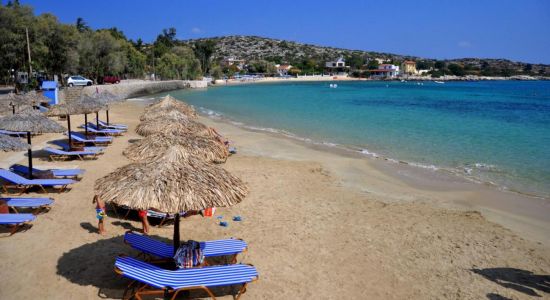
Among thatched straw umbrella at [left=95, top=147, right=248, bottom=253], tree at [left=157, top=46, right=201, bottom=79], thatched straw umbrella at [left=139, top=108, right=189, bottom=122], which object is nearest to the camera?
thatched straw umbrella at [left=95, top=147, right=248, bottom=253]

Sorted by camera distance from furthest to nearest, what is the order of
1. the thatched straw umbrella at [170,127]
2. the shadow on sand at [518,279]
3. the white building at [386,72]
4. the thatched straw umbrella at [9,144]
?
1. the white building at [386,72]
2. the thatched straw umbrella at [170,127]
3. the thatched straw umbrella at [9,144]
4. the shadow on sand at [518,279]

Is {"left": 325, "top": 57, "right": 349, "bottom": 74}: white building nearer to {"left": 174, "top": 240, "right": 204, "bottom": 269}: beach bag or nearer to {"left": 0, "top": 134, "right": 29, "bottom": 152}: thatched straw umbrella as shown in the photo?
{"left": 0, "top": 134, "right": 29, "bottom": 152}: thatched straw umbrella

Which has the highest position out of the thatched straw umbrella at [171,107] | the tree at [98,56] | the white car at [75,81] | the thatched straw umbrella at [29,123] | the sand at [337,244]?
the tree at [98,56]

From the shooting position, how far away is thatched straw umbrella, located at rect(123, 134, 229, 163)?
893cm

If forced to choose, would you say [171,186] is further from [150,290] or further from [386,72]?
[386,72]

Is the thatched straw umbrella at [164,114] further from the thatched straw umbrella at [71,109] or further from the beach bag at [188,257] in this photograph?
the beach bag at [188,257]

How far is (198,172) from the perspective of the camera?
588 centimetres

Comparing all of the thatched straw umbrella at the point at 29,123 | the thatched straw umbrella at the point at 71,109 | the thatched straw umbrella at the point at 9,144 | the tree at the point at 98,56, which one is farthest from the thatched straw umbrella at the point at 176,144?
the tree at the point at 98,56

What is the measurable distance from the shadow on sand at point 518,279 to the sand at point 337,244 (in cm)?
2

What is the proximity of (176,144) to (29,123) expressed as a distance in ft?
13.8

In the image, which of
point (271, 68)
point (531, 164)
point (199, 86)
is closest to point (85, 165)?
point (531, 164)

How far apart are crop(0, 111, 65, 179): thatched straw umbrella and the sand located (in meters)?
1.63

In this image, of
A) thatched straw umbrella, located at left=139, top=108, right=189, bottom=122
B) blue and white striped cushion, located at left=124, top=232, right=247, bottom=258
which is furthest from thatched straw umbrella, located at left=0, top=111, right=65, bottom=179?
blue and white striped cushion, located at left=124, top=232, right=247, bottom=258

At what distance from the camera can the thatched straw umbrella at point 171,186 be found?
5520 millimetres
